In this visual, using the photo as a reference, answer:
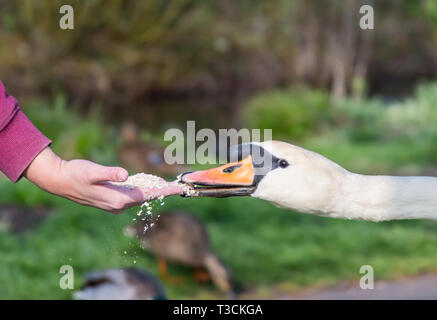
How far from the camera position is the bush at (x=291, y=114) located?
14047 millimetres

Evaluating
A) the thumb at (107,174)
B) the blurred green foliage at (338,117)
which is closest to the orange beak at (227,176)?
the thumb at (107,174)

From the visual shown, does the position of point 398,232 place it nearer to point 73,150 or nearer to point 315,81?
point 73,150

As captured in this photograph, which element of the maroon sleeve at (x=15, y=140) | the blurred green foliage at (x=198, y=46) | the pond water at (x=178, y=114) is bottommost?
the maroon sleeve at (x=15, y=140)

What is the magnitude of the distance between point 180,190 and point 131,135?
7.75 m

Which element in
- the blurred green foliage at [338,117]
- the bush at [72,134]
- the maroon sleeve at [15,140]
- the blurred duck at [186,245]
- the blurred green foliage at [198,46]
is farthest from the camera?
the blurred green foliage at [198,46]

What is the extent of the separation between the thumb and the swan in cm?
23

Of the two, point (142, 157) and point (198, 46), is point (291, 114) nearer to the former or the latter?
point (142, 157)

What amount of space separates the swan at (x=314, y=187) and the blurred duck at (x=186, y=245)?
3.52 metres

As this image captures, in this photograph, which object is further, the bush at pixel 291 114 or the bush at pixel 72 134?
the bush at pixel 291 114

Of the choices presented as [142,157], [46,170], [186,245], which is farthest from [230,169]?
[142,157]

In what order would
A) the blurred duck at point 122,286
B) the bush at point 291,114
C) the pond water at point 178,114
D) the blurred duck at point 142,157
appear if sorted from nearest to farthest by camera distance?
the blurred duck at point 122,286 < the blurred duck at point 142,157 < the bush at point 291,114 < the pond water at point 178,114

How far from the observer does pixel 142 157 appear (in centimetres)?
962

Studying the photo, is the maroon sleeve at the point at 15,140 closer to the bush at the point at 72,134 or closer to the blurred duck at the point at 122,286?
the blurred duck at the point at 122,286

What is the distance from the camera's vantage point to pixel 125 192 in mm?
2498
